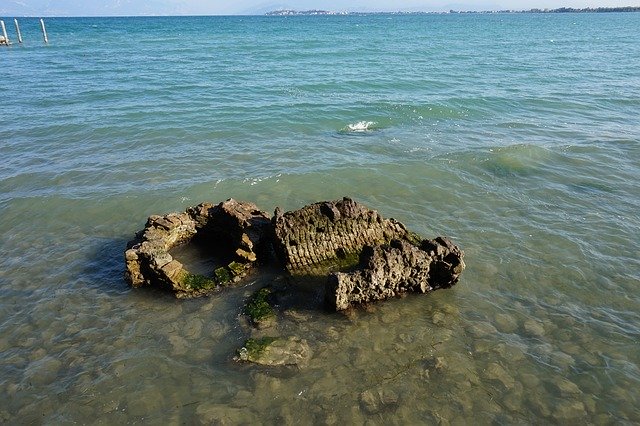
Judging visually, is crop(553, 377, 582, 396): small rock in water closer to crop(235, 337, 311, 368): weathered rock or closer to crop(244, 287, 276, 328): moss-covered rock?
crop(235, 337, 311, 368): weathered rock

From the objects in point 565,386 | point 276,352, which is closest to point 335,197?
point 276,352

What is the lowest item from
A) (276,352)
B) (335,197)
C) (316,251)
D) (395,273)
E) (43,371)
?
(335,197)

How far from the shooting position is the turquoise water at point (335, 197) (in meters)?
7.10

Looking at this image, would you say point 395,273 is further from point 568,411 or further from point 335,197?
point 335,197

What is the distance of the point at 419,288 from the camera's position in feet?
30.7

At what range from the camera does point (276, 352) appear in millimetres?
7762

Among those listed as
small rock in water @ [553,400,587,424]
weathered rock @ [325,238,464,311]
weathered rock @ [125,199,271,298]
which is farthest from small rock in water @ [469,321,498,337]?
weathered rock @ [125,199,271,298]

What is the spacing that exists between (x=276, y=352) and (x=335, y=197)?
7.70m

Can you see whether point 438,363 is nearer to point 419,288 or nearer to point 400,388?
point 400,388

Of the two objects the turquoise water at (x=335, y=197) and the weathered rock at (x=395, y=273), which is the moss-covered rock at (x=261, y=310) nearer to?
the turquoise water at (x=335, y=197)

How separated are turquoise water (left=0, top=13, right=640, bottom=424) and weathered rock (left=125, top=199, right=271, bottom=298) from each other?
41 centimetres

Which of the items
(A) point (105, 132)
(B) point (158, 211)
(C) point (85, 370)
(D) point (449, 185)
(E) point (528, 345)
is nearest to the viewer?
(C) point (85, 370)

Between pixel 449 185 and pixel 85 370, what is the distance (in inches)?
465

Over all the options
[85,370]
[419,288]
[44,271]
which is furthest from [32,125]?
[419,288]
